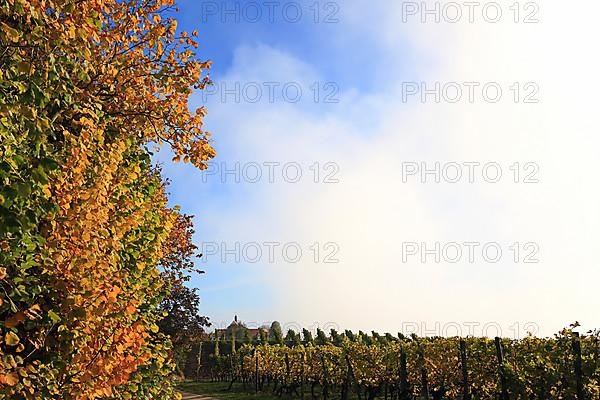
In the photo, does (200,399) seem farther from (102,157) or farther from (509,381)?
(102,157)

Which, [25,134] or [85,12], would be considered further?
[85,12]

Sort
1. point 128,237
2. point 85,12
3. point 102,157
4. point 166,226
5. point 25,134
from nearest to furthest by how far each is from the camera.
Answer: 1. point 25,134
2. point 85,12
3. point 102,157
4. point 128,237
5. point 166,226

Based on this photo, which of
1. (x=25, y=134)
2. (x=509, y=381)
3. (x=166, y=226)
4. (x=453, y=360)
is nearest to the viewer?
(x=25, y=134)

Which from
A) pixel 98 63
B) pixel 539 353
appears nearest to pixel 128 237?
pixel 98 63

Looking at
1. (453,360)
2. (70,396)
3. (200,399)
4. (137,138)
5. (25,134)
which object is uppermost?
(137,138)

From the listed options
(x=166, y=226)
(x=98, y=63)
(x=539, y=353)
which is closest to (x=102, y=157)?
(x=98, y=63)

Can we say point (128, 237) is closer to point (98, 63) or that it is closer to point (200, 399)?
point (98, 63)

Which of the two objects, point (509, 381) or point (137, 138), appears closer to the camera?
point (137, 138)

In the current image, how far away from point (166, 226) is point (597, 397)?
9943 millimetres

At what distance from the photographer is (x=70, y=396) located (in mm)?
3707

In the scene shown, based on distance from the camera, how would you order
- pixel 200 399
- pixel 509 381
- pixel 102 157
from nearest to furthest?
pixel 102 157
pixel 509 381
pixel 200 399

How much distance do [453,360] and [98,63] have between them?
15939 millimetres

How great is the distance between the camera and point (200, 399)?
28594 millimetres

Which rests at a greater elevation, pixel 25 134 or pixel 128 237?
pixel 25 134
